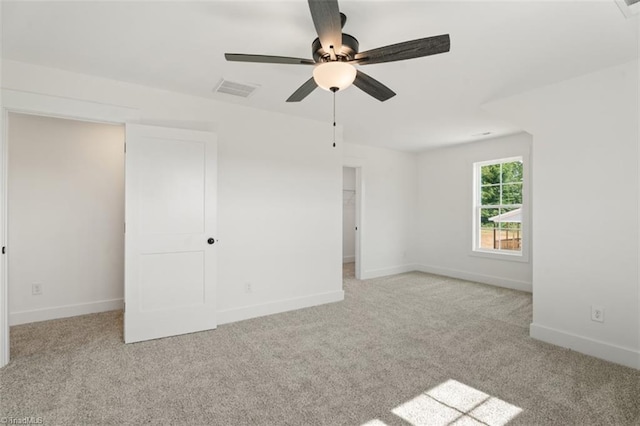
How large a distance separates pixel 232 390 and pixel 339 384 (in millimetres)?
743

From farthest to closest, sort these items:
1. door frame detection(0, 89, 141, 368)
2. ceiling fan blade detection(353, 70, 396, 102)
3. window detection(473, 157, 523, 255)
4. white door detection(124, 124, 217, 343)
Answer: window detection(473, 157, 523, 255) < white door detection(124, 124, 217, 343) < door frame detection(0, 89, 141, 368) < ceiling fan blade detection(353, 70, 396, 102)

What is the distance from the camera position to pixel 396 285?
518 cm

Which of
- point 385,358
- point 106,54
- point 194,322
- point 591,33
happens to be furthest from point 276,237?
point 591,33

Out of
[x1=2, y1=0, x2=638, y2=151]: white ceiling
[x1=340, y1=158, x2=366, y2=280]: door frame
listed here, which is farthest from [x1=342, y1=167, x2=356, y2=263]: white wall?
[x1=2, y1=0, x2=638, y2=151]: white ceiling

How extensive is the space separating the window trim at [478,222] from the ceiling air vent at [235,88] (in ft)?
13.3

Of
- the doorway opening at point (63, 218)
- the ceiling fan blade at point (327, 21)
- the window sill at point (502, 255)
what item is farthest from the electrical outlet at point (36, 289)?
the window sill at point (502, 255)

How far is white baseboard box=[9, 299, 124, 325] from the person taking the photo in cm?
340

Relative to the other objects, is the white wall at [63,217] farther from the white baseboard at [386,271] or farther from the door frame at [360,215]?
the white baseboard at [386,271]

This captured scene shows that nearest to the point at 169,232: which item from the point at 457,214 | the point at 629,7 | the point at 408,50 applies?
the point at 408,50

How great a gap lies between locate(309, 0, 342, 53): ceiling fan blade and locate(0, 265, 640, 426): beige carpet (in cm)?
216

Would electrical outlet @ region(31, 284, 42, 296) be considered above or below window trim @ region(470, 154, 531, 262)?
below

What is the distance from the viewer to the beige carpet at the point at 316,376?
1943mm

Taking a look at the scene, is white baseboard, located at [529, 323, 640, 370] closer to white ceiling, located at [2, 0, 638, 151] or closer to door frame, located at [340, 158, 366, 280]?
white ceiling, located at [2, 0, 638, 151]

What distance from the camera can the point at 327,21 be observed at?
1565 millimetres
